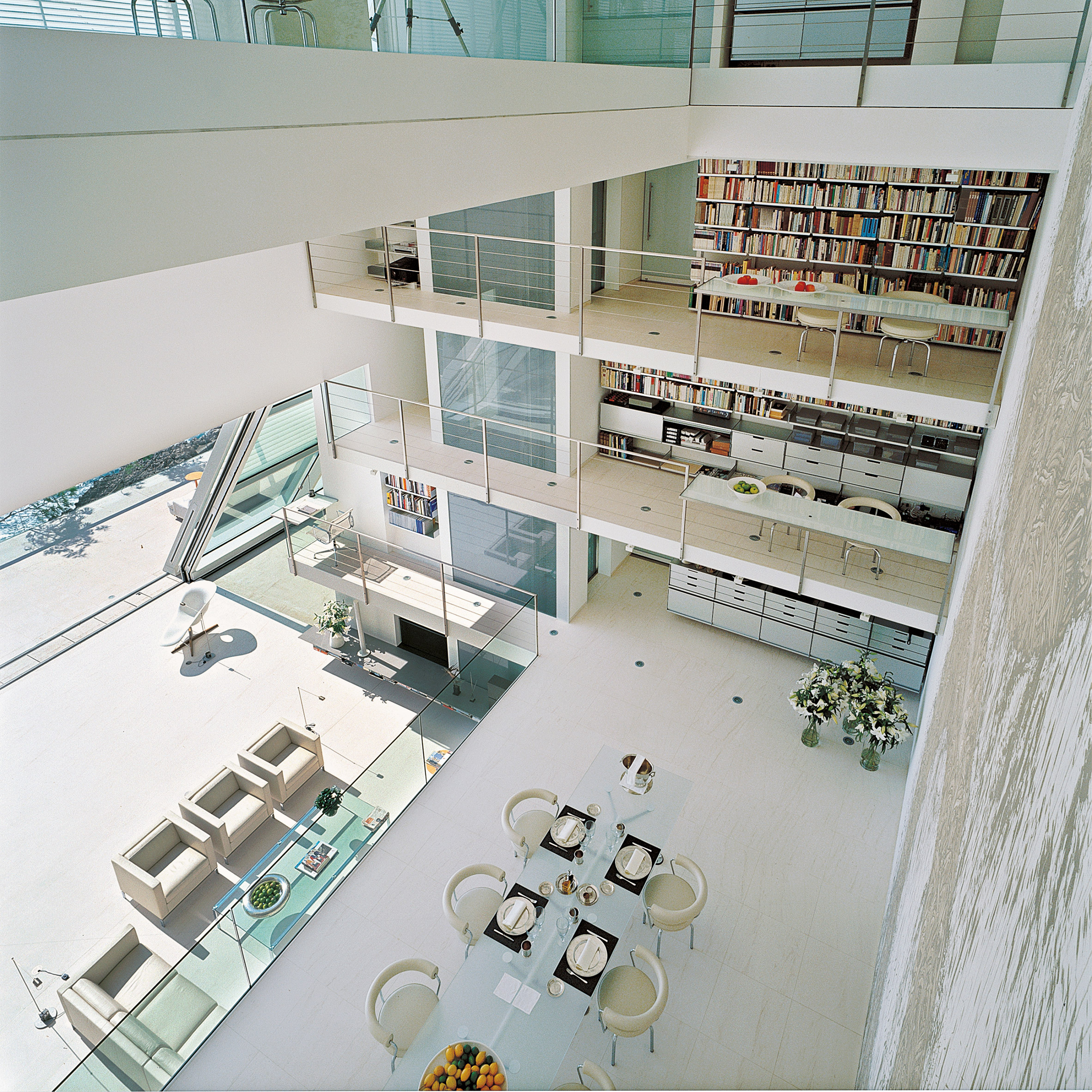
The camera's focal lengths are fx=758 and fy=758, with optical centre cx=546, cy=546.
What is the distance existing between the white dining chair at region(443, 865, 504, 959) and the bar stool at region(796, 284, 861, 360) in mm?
3770

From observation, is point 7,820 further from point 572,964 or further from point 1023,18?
point 1023,18

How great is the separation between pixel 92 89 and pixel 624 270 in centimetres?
536

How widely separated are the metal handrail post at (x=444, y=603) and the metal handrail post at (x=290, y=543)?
153 cm

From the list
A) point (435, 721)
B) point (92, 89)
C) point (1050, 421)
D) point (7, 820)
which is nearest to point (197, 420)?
point (435, 721)

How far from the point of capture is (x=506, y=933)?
401cm

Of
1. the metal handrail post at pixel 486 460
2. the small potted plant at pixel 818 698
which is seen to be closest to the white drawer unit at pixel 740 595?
the small potted plant at pixel 818 698

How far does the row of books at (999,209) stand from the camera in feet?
15.5

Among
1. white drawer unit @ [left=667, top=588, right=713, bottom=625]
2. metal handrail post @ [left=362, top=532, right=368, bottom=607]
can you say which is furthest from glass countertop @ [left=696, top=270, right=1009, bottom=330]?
metal handrail post @ [left=362, top=532, right=368, bottom=607]

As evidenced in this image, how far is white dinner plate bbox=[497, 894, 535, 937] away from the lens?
401 centimetres

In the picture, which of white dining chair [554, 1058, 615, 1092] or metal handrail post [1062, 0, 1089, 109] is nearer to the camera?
white dining chair [554, 1058, 615, 1092]

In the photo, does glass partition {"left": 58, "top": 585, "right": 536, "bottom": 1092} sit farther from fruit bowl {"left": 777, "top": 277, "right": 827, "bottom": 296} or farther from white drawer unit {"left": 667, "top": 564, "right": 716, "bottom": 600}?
fruit bowl {"left": 777, "top": 277, "right": 827, "bottom": 296}

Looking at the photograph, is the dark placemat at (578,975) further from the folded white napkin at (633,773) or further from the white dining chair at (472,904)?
the folded white napkin at (633,773)

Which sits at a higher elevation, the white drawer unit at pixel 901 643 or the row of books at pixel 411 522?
the row of books at pixel 411 522

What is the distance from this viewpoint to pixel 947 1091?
31.0 inches
